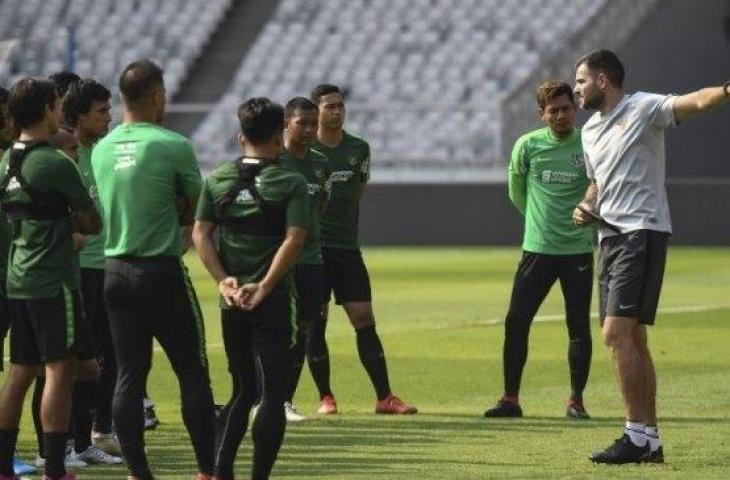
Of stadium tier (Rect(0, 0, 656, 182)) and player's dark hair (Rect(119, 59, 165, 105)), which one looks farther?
stadium tier (Rect(0, 0, 656, 182))

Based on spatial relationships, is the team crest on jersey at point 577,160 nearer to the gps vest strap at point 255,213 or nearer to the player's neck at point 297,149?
the player's neck at point 297,149

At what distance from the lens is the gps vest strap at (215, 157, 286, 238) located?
834cm

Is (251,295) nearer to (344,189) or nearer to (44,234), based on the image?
(44,234)

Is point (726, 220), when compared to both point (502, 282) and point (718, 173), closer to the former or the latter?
point (718, 173)

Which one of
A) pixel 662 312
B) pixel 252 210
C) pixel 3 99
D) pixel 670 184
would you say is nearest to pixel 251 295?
pixel 252 210

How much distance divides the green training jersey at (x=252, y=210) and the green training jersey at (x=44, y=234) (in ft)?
2.14

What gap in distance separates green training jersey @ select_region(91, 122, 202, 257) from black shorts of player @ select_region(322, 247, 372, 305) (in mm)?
3942

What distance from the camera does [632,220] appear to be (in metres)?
9.88

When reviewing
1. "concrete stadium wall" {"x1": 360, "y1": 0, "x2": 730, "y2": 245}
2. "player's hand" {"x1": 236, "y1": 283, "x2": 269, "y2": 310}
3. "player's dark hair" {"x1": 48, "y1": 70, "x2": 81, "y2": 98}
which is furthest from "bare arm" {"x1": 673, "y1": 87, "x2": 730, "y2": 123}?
"concrete stadium wall" {"x1": 360, "y1": 0, "x2": 730, "y2": 245}

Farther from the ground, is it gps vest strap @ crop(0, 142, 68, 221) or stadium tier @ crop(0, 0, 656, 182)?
gps vest strap @ crop(0, 142, 68, 221)

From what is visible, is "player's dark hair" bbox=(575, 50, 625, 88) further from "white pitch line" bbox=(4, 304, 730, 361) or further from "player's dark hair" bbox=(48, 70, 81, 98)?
"white pitch line" bbox=(4, 304, 730, 361)

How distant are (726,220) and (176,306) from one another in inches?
1083

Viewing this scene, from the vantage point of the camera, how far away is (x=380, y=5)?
4141cm

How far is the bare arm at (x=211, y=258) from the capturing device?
835cm
